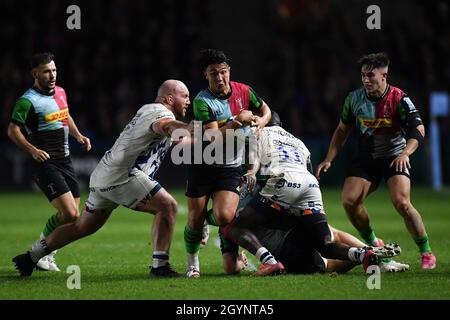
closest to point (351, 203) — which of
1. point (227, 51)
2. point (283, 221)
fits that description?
point (283, 221)

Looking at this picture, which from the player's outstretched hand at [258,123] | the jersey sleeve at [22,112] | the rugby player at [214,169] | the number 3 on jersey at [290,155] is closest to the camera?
the player's outstretched hand at [258,123]

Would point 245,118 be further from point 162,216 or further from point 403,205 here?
point 403,205

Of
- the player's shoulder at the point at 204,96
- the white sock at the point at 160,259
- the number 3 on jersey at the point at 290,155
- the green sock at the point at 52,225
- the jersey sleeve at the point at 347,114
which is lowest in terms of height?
the white sock at the point at 160,259

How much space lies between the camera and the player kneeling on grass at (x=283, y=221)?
353 inches

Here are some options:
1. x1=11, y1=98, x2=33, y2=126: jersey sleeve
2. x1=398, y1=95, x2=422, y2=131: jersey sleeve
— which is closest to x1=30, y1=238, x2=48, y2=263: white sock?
x1=11, y1=98, x2=33, y2=126: jersey sleeve

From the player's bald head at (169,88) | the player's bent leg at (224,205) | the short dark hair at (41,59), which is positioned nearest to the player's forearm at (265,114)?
the player's bent leg at (224,205)

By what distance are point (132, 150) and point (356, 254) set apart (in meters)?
2.33

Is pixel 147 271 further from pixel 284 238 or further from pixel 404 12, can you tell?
pixel 404 12

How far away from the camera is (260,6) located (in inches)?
1070

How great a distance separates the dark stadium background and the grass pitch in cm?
795

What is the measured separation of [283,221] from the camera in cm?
932

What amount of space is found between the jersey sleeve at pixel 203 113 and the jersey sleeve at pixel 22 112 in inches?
75.6

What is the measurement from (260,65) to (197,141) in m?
17.7

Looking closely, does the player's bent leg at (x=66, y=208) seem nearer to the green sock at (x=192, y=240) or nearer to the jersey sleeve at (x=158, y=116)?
the green sock at (x=192, y=240)
